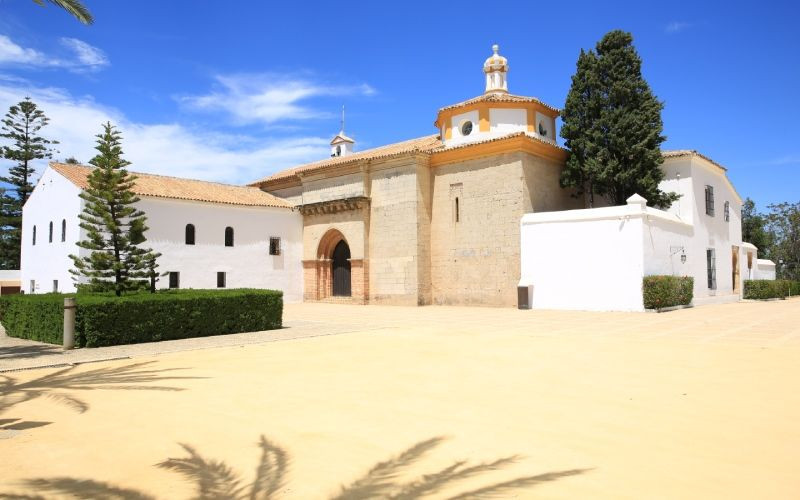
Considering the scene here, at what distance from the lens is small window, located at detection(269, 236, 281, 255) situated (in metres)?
28.1

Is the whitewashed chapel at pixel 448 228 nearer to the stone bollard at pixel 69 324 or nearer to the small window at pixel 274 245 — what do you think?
the small window at pixel 274 245

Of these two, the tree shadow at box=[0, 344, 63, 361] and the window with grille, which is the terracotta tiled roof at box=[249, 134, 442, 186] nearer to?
the window with grille

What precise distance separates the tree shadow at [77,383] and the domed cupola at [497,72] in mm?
21712

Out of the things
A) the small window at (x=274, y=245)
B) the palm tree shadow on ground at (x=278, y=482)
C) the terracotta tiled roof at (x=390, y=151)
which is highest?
the terracotta tiled roof at (x=390, y=151)

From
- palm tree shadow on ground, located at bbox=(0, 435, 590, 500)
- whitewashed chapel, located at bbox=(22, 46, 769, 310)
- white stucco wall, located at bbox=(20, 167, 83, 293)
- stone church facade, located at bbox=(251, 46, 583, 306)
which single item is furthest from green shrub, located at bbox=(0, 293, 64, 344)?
stone church facade, located at bbox=(251, 46, 583, 306)

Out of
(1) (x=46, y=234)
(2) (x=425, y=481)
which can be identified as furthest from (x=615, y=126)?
(1) (x=46, y=234)

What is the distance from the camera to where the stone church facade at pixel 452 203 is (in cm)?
2180

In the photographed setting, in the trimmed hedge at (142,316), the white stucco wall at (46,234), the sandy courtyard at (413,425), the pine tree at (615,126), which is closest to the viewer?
the sandy courtyard at (413,425)

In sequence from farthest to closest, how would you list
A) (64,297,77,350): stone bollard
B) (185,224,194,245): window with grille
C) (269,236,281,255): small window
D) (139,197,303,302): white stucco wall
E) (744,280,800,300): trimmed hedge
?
1. (269,236,281,255): small window
2. (744,280,800,300): trimmed hedge
3. (185,224,194,245): window with grille
4. (139,197,303,302): white stucco wall
5. (64,297,77,350): stone bollard

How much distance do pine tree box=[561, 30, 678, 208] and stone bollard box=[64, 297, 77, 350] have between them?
61.8ft

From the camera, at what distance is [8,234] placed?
38.6 m

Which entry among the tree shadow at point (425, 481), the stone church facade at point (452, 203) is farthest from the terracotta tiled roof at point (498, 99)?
the tree shadow at point (425, 481)

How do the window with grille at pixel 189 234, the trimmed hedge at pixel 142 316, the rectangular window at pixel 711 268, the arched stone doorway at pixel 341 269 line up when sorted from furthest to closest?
the arched stone doorway at pixel 341 269 → the window with grille at pixel 189 234 → the rectangular window at pixel 711 268 → the trimmed hedge at pixel 142 316

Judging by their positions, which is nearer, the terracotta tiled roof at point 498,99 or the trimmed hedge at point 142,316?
the trimmed hedge at point 142,316
